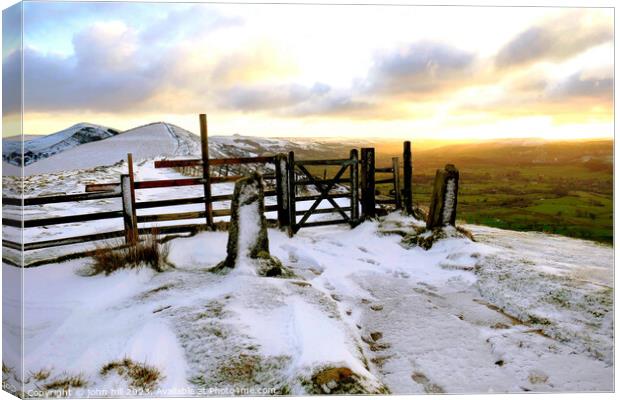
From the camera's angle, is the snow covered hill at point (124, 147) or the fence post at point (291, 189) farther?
the snow covered hill at point (124, 147)

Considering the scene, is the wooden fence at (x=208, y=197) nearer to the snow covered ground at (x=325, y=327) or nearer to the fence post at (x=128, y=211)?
the fence post at (x=128, y=211)

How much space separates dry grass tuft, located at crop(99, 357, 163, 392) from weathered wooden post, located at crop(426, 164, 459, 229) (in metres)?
6.40

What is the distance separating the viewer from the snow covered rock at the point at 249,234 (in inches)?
235

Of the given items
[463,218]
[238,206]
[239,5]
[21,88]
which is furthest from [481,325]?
[463,218]

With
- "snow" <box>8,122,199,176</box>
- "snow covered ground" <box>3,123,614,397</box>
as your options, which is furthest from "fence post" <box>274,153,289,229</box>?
"snow" <box>8,122,199,176</box>

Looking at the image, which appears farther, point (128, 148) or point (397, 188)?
A: point (128, 148)

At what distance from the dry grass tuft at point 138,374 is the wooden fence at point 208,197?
1688 millimetres

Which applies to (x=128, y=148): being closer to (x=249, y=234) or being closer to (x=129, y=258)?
(x=129, y=258)

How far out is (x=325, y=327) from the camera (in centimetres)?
461

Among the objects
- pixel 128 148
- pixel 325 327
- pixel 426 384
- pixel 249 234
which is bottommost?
pixel 426 384

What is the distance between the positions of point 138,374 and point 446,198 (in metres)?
6.73

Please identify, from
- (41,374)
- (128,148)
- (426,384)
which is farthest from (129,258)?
(128,148)

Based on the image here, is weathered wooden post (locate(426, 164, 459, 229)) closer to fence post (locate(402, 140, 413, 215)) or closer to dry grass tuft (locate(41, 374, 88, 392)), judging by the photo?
fence post (locate(402, 140, 413, 215))

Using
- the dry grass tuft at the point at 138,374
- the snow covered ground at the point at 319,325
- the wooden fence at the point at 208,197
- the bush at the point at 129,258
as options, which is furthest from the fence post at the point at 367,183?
the dry grass tuft at the point at 138,374
